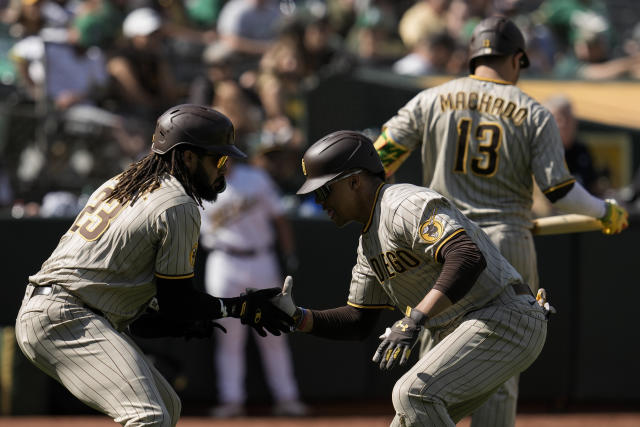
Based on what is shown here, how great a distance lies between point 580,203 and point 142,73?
5.76 m

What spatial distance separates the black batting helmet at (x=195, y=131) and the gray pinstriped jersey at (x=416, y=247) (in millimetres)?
657

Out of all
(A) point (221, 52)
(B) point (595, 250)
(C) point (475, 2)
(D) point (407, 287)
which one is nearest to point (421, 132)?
(D) point (407, 287)

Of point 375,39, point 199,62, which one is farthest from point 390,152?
point 375,39

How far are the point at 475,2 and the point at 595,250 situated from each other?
5125 millimetres

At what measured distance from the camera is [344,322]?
473 cm

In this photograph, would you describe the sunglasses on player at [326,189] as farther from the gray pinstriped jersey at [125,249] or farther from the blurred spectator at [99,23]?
the blurred spectator at [99,23]

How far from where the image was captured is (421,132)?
5.48 m

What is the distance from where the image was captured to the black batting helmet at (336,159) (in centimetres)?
432

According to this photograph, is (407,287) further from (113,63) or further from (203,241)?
(113,63)

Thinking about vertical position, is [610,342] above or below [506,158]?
below

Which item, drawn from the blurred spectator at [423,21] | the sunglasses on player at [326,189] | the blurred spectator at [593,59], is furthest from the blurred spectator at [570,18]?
the sunglasses on player at [326,189]

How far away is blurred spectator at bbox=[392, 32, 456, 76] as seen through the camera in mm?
11117

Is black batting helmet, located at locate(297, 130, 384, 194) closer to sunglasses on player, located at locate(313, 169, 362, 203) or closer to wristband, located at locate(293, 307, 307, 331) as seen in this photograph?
sunglasses on player, located at locate(313, 169, 362, 203)

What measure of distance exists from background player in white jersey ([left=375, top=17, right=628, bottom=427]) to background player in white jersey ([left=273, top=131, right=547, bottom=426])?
0.88m
